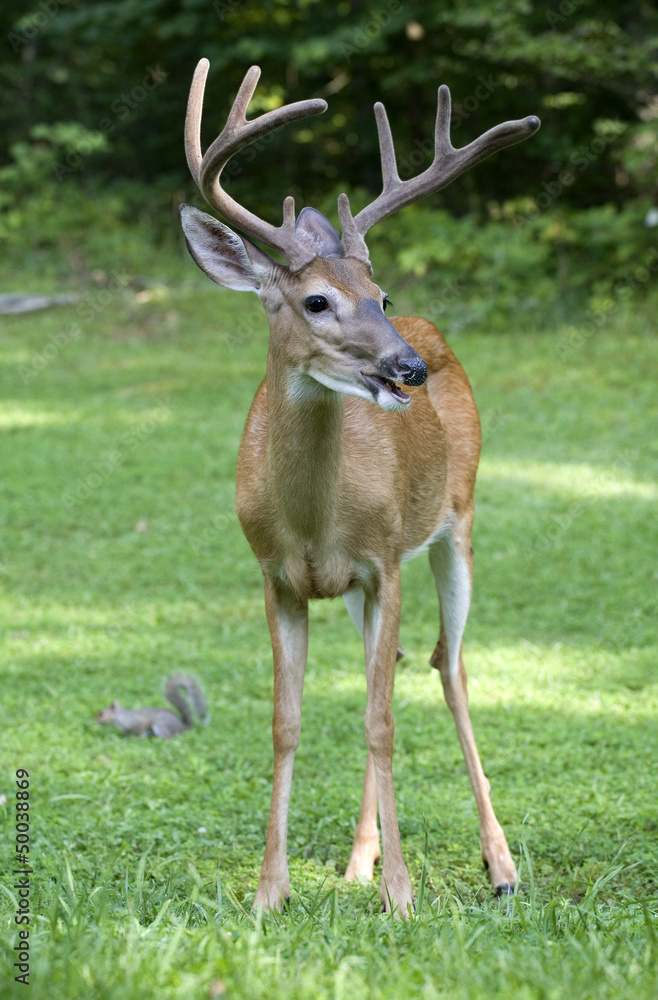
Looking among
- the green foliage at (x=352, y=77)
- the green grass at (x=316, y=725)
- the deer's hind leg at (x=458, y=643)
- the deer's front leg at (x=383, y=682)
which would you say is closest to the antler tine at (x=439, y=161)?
the deer's front leg at (x=383, y=682)

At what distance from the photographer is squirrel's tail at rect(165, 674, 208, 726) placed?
513cm

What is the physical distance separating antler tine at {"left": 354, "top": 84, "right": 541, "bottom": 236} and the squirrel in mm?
2362

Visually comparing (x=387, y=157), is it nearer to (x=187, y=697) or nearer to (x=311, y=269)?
(x=311, y=269)

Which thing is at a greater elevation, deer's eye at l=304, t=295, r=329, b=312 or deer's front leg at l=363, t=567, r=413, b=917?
deer's eye at l=304, t=295, r=329, b=312

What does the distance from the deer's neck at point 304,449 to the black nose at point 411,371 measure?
35 cm

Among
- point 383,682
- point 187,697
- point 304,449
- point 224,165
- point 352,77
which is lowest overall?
point 187,697

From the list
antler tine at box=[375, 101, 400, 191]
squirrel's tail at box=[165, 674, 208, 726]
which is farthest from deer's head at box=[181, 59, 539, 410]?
squirrel's tail at box=[165, 674, 208, 726]

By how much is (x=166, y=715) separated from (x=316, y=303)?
7.86 feet

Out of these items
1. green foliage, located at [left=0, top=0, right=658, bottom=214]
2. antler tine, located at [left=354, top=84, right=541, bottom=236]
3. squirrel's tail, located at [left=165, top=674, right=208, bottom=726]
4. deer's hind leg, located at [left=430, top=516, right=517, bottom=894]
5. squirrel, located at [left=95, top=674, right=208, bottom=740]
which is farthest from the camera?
green foliage, located at [left=0, top=0, right=658, bottom=214]

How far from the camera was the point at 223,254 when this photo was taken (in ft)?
11.8

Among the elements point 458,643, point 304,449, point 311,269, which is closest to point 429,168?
point 311,269

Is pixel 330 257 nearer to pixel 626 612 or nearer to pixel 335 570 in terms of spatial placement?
pixel 335 570

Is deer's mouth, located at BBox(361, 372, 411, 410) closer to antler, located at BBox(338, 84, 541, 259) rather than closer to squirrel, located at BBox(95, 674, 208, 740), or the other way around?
antler, located at BBox(338, 84, 541, 259)

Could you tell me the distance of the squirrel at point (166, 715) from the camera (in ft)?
16.5
